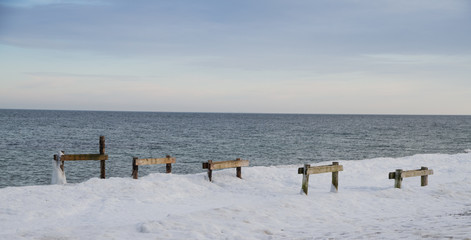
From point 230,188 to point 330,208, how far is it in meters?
5.38

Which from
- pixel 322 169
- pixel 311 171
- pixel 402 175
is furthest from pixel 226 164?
pixel 402 175

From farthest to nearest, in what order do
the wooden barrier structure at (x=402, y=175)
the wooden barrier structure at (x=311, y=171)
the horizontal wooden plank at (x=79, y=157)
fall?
1. the horizontal wooden plank at (x=79, y=157)
2. the wooden barrier structure at (x=402, y=175)
3. the wooden barrier structure at (x=311, y=171)

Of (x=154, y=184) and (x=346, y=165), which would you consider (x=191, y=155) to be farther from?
(x=154, y=184)

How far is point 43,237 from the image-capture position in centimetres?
952

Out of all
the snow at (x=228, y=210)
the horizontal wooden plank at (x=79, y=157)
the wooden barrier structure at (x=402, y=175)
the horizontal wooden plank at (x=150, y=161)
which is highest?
the horizontal wooden plank at (x=79, y=157)

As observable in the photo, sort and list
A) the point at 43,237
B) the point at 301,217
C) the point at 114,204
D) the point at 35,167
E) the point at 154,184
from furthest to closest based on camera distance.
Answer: the point at 35,167 < the point at 154,184 < the point at 114,204 < the point at 301,217 < the point at 43,237

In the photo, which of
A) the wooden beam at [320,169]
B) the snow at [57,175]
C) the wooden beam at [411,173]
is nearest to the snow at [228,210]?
the wooden beam at [411,173]

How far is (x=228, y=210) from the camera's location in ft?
39.4

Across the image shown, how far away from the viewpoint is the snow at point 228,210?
9.97 meters

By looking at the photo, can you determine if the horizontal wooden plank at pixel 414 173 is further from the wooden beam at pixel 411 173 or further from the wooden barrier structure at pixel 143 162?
the wooden barrier structure at pixel 143 162

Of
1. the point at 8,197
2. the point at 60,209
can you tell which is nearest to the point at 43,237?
the point at 60,209

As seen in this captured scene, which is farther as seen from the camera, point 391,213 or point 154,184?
point 154,184

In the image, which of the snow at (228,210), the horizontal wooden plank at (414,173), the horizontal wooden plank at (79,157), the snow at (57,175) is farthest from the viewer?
the horizontal wooden plank at (79,157)

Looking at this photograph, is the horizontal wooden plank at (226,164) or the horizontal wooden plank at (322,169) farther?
the horizontal wooden plank at (226,164)
